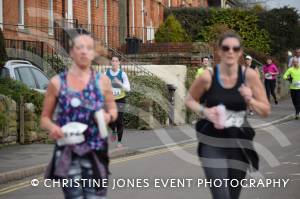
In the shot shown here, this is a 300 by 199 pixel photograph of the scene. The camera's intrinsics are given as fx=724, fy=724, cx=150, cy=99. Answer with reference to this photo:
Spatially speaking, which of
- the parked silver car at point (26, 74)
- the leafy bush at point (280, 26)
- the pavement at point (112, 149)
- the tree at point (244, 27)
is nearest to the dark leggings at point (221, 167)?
the pavement at point (112, 149)

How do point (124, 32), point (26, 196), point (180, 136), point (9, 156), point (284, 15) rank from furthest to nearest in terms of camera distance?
point (284, 15), point (124, 32), point (180, 136), point (9, 156), point (26, 196)

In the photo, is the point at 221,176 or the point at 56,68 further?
the point at 56,68

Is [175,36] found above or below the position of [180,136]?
above

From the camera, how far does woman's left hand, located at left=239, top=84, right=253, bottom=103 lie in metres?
6.14

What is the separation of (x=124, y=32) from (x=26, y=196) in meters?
25.6

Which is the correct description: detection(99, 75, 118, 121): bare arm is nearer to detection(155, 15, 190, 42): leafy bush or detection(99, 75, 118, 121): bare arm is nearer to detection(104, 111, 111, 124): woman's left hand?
detection(104, 111, 111, 124): woman's left hand

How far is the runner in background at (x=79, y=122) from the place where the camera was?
5965 millimetres

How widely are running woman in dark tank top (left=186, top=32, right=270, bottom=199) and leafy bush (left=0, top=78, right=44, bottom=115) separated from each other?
33.3ft

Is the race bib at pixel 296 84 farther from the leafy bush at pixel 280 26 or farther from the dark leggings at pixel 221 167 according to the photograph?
the leafy bush at pixel 280 26

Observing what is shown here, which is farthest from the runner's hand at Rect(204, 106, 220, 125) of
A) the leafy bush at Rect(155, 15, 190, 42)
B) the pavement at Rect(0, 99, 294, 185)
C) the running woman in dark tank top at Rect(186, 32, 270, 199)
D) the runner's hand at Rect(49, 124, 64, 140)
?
the leafy bush at Rect(155, 15, 190, 42)

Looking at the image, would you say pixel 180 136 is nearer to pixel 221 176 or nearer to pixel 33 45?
pixel 33 45

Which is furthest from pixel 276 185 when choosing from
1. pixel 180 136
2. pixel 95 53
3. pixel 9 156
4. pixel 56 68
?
pixel 56 68

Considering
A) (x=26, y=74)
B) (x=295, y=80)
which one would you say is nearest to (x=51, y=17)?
(x=26, y=74)

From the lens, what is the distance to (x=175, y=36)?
117 ft
